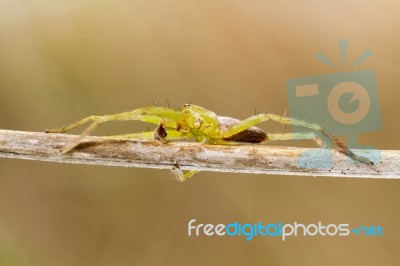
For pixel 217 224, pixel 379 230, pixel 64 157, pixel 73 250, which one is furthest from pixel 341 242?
pixel 64 157

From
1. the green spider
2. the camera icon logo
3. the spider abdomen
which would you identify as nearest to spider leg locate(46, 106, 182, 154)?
the green spider

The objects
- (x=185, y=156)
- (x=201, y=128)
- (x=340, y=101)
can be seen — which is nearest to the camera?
Result: (x=185, y=156)

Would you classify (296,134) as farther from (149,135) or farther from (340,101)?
(340,101)

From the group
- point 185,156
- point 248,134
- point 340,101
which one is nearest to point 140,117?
point 185,156

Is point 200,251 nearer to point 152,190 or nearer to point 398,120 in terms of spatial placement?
point 152,190

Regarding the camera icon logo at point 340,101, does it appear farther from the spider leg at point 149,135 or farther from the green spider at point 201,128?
the spider leg at point 149,135
